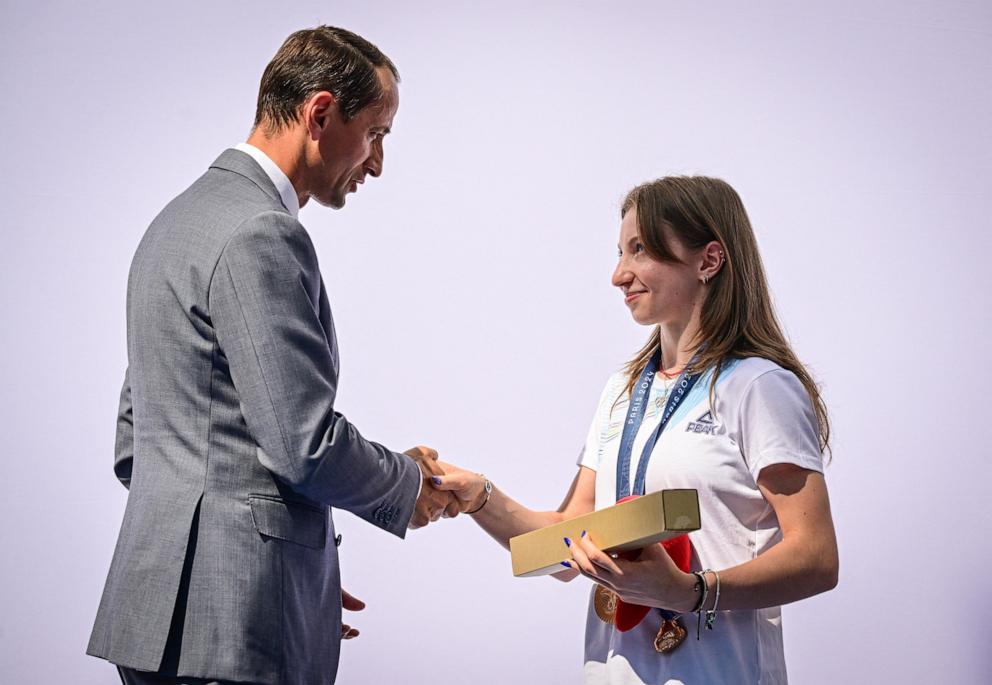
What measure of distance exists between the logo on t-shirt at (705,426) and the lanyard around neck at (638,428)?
2.4 inches

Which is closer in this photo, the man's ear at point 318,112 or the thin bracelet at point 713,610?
the thin bracelet at point 713,610

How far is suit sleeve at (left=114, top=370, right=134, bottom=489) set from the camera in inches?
69.2

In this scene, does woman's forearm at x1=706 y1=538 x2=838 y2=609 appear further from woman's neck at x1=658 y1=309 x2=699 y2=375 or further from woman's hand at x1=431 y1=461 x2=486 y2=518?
woman's hand at x1=431 y1=461 x2=486 y2=518

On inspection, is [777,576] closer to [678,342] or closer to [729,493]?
[729,493]

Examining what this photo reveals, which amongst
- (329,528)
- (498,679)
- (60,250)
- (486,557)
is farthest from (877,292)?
(60,250)

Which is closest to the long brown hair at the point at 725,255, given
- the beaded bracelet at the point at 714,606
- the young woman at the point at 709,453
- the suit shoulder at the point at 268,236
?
the young woman at the point at 709,453

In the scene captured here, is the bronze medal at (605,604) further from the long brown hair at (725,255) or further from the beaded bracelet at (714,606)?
the long brown hair at (725,255)

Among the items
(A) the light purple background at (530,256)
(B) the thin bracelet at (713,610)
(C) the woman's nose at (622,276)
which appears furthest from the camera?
(A) the light purple background at (530,256)

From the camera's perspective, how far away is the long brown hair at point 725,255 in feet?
6.13

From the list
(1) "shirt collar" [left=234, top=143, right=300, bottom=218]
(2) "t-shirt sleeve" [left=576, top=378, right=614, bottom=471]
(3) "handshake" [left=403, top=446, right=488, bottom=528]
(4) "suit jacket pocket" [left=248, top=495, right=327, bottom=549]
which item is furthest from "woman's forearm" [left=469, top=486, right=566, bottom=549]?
(1) "shirt collar" [left=234, top=143, right=300, bottom=218]

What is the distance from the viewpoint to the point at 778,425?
168 centimetres

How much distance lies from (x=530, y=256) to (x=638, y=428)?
5.02ft

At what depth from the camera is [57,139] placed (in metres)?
3.22

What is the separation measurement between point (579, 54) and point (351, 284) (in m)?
1.16
